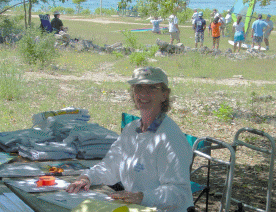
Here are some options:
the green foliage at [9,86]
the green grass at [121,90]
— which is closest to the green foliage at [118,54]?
the green grass at [121,90]

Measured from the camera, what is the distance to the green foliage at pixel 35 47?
11.8 metres

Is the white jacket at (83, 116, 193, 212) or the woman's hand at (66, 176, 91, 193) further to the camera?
the woman's hand at (66, 176, 91, 193)

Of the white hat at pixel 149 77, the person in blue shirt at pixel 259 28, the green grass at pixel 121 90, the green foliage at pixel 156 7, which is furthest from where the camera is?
the person in blue shirt at pixel 259 28

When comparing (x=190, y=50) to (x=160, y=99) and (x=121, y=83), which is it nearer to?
(x=121, y=83)

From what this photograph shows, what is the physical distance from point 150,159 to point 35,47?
10.3 metres

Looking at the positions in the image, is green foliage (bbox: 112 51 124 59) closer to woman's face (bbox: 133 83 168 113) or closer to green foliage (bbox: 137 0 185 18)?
green foliage (bbox: 137 0 185 18)

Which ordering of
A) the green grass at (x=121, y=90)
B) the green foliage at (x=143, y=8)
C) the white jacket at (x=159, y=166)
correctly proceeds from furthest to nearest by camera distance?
the green grass at (x=121, y=90)
the green foliage at (x=143, y=8)
the white jacket at (x=159, y=166)

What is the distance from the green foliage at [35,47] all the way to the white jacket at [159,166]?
9896 mm

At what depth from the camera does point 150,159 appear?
224 centimetres

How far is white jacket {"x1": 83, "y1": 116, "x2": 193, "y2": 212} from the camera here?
2119mm

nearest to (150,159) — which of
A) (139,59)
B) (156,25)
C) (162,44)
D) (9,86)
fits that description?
(9,86)

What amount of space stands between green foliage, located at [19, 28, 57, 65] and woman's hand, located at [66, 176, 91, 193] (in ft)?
32.3

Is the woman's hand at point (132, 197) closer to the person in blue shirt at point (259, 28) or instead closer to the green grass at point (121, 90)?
the green grass at point (121, 90)

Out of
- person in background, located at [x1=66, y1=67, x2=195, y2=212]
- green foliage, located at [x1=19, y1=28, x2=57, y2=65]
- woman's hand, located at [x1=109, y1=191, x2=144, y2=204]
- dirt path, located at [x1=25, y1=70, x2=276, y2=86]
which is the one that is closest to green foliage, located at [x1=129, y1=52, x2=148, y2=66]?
dirt path, located at [x1=25, y1=70, x2=276, y2=86]
